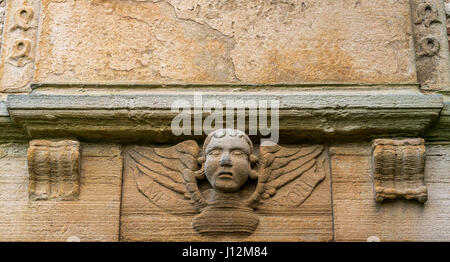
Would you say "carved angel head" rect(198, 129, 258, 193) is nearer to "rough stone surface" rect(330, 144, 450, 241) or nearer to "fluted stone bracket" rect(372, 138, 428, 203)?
"rough stone surface" rect(330, 144, 450, 241)

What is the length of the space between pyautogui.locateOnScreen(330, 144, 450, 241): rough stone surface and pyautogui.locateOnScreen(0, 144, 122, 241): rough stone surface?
1.29 metres

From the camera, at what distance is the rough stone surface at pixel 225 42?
14.3 ft

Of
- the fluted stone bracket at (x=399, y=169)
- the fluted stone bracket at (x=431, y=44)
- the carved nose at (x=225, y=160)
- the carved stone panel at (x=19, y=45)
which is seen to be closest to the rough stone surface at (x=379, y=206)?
the fluted stone bracket at (x=399, y=169)

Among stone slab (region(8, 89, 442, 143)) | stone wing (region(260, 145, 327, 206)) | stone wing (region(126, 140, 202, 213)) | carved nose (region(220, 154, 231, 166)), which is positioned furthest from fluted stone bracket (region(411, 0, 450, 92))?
stone wing (region(126, 140, 202, 213))

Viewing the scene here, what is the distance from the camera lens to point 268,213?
4.12 metres

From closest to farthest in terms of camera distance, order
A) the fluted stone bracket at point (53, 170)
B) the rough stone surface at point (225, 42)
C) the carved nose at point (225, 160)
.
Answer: the carved nose at point (225, 160)
the fluted stone bracket at point (53, 170)
the rough stone surface at point (225, 42)

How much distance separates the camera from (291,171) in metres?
4.22

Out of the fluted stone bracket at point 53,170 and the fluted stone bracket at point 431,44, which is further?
the fluted stone bracket at point 431,44

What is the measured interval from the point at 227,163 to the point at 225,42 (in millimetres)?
855

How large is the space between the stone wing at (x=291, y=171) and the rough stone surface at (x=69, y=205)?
34.2 inches

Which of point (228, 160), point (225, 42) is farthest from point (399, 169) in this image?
point (225, 42)

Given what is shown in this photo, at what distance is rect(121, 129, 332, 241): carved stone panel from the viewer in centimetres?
405

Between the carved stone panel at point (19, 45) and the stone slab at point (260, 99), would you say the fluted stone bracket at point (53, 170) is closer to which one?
the stone slab at point (260, 99)
